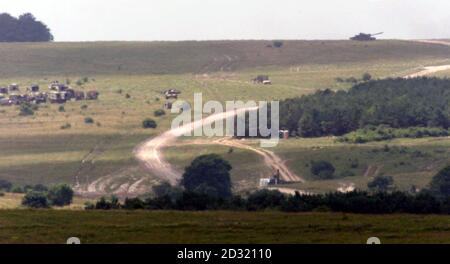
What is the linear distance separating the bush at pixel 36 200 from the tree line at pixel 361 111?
32517mm

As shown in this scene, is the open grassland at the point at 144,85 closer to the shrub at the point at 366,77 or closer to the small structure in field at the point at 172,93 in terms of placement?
the small structure in field at the point at 172,93

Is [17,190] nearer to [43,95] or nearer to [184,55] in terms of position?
[43,95]

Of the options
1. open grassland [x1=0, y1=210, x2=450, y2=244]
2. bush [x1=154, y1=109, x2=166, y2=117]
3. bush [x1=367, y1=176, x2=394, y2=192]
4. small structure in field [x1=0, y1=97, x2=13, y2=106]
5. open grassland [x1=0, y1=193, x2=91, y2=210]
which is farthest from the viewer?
small structure in field [x1=0, y1=97, x2=13, y2=106]

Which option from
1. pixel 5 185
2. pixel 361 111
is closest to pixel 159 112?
pixel 361 111

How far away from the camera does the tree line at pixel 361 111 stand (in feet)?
325

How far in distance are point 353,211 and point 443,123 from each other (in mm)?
53624

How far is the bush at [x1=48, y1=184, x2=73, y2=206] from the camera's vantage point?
67.0 meters

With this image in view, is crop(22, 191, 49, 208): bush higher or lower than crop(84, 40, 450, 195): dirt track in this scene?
higher

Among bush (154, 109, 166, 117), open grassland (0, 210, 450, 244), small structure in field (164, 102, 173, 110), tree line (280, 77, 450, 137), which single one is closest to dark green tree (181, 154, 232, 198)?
tree line (280, 77, 450, 137)

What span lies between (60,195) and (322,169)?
16984mm

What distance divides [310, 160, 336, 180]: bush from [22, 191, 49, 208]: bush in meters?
16.9

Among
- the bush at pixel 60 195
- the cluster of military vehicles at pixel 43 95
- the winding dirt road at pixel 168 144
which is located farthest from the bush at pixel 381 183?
the cluster of military vehicles at pixel 43 95

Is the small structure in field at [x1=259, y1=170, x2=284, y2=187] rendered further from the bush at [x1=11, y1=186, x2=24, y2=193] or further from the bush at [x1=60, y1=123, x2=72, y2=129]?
the bush at [x1=60, y1=123, x2=72, y2=129]

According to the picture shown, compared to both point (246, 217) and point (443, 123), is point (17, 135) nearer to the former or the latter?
point (443, 123)
